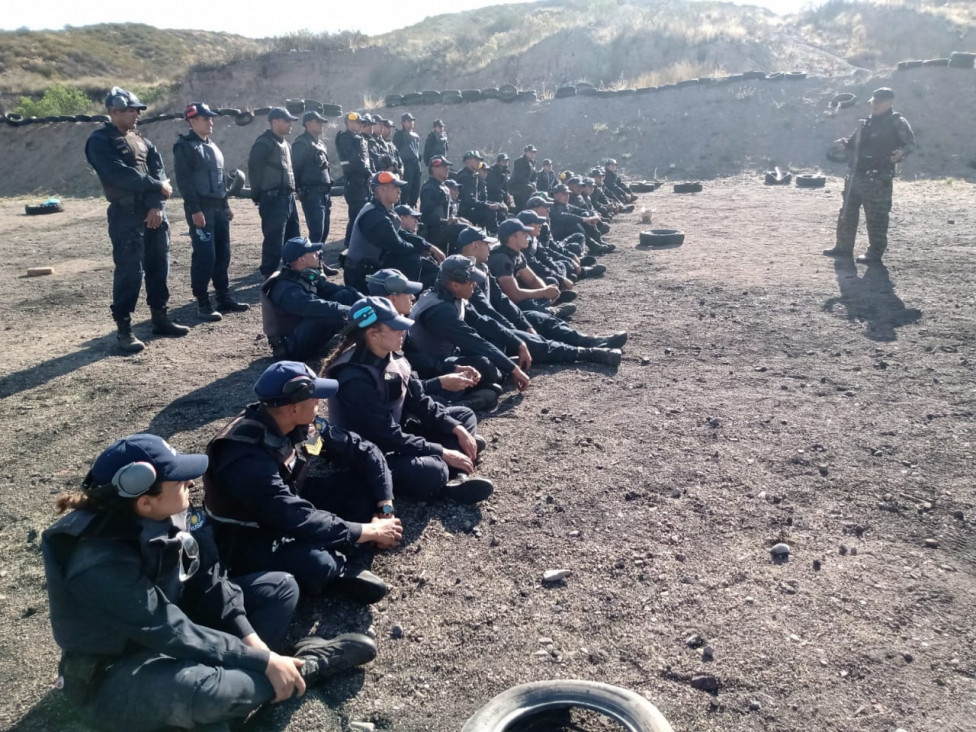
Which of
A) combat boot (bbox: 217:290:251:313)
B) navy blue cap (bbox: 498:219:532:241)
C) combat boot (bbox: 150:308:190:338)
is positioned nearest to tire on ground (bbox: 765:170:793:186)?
navy blue cap (bbox: 498:219:532:241)

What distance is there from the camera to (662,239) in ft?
42.7

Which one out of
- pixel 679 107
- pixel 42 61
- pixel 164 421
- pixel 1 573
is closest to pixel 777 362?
pixel 164 421

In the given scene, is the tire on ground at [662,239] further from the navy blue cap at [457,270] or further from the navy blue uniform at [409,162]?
the navy blue cap at [457,270]

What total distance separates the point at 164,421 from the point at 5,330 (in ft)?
13.7

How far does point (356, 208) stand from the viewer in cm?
1215

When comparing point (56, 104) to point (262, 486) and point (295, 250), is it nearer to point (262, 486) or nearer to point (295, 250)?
point (295, 250)

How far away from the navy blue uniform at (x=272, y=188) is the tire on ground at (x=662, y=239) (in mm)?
6476

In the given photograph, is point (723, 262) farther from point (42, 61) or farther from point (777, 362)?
point (42, 61)

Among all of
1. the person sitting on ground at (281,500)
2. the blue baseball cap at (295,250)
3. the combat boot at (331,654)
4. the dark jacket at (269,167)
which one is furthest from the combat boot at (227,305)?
the combat boot at (331,654)

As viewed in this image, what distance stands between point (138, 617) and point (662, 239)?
11.6 metres

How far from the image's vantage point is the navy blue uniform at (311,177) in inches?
393

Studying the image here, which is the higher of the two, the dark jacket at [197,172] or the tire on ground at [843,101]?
the tire on ground at [843,101]

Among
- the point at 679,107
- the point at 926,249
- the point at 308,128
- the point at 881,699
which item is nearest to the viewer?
the point at 881,699

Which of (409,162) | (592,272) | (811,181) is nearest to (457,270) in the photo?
(592,272)
